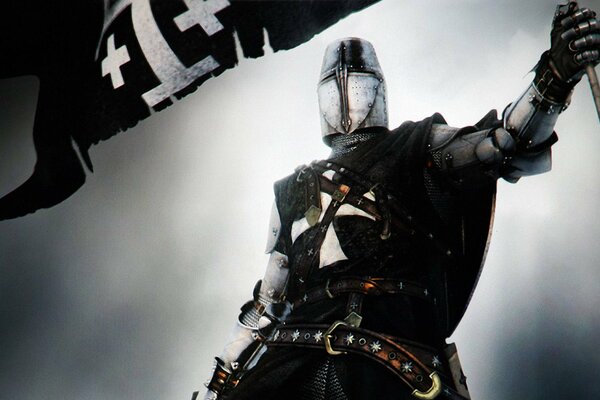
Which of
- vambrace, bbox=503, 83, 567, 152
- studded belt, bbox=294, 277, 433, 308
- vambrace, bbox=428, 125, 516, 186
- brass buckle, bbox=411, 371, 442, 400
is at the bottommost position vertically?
brass buckle, bbox=411, 371, 442, 400

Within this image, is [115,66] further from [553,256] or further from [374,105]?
[553,256]

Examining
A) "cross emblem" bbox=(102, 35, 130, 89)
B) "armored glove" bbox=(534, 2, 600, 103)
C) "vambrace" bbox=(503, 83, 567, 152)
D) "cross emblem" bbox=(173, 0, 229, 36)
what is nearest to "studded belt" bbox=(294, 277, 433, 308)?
"vambrace" bbox=(503, 83, 567, 152)

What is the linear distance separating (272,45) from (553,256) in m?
1.36

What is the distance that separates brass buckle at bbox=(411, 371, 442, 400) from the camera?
145 cm

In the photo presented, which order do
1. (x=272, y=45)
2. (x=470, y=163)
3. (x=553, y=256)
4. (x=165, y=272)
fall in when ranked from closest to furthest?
(x=470, y=163), (x=553, y=256), (x=272, y=45), (x=165, y=272)

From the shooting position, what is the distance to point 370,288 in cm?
165

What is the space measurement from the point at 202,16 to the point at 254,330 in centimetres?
127

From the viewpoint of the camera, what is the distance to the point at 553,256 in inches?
88.8

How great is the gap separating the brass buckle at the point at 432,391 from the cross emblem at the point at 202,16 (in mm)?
1684

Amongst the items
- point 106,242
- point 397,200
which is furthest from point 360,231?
point 106,242

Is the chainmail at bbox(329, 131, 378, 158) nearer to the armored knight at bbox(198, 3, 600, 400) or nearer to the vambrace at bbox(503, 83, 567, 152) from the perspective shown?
the armored knight at bbox(198, 3, 600, 400)

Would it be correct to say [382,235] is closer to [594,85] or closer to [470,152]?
[470,152]

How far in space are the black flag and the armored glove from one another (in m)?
1.07

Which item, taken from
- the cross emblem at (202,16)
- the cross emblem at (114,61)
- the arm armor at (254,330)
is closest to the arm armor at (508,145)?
the arm armor at (254,330)
